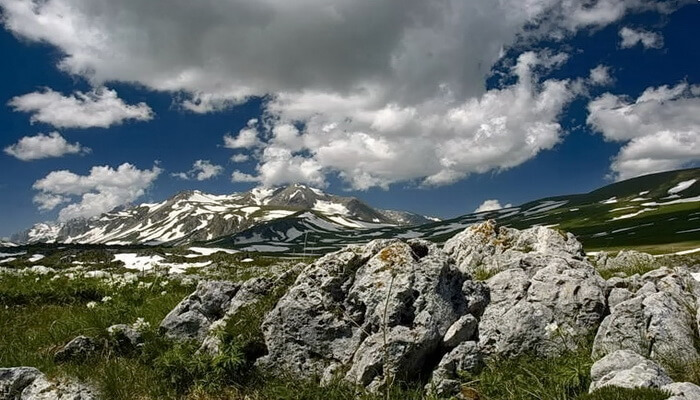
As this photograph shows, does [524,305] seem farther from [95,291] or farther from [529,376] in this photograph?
[95,291]

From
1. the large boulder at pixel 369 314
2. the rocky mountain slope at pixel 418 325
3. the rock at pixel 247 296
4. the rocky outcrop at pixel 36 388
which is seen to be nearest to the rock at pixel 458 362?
the rocky mountain slope at pixel 418 325

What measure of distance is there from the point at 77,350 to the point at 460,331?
7746 mm

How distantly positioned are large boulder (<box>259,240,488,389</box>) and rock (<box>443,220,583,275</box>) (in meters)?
8.60

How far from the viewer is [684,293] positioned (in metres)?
10.7

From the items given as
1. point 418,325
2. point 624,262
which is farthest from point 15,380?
point 624,262

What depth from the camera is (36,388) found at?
8.64 m

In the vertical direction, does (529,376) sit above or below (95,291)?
below

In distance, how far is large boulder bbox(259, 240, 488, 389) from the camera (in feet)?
30.2

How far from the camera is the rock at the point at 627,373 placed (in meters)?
6.38

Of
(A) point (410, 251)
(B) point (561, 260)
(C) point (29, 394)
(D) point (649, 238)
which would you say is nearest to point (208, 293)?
(C) point (29, 394)

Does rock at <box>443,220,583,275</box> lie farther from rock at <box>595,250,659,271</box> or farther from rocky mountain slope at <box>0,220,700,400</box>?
rocky mountain slope at <box>0,220,700,400</box>

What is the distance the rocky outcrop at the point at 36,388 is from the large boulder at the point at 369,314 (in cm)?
319

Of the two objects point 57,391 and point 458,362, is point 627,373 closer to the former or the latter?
point 458,362

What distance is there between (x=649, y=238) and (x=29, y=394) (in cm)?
17998
